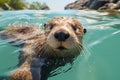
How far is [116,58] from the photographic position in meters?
6.66

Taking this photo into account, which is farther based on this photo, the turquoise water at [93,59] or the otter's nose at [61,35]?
the turquoise water at [93,59]

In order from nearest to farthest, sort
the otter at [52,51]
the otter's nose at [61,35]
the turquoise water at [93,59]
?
the otter's nose at [61,35]
the otter at [52,51]
the turquoise water at [93,59]

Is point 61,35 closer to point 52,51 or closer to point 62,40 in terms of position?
point 62,40

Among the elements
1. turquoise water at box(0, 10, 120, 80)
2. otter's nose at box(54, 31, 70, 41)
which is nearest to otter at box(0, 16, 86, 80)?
otter's nose at box(54, 31, 70, 41)

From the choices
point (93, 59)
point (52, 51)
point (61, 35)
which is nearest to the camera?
point (61, 35)

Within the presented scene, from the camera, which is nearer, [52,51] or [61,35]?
[61,35]

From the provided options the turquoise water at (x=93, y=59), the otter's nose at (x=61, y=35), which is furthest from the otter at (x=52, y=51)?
the turquoise water at (x=93, y=59)

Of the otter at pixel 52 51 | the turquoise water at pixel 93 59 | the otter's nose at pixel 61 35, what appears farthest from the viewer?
the turquoise water at pixel 93 59

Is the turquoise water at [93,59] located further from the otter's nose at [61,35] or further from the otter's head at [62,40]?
the otter's nose at [61,35]

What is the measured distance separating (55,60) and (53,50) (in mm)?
337

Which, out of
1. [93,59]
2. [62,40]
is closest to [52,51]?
[62,40]

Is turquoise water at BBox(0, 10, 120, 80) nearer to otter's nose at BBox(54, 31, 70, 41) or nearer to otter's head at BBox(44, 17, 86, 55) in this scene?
otter's head at BBox(44, 17, 86, 55)

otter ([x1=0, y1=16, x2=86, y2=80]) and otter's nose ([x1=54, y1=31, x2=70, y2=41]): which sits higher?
otter's nose ([x1=54, y1=31, x2=70, y2=41])

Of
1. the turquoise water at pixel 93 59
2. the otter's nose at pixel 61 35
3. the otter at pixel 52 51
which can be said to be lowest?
the turquoise water at pixel 93 59
